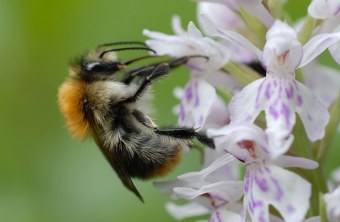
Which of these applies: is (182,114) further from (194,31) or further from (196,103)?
(194,31)

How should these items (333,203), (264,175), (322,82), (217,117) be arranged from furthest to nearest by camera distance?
1. (322,82)
2. (217,117)
3. (264,175)
4. (333,203)

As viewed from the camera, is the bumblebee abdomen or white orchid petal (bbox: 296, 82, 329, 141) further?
the bumblebee abdomen

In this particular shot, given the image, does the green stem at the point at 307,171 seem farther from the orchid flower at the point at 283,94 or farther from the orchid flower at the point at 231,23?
the orchid flower at the point at 231,23

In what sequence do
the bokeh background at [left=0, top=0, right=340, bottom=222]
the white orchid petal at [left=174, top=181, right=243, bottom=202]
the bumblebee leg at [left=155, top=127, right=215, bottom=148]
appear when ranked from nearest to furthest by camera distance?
the white orchid petal at [left=174, top=181, right=243, bottom=202] < the bumblebee leg at [left=155, top=127, right=215, bottom=148] < the bokeh background at [left=0, top=0, right=340, bottom=222]

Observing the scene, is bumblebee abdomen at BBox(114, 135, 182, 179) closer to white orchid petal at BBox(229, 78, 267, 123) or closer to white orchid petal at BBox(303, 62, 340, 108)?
white orchid petal at BBox(229, 78, 267, 123)

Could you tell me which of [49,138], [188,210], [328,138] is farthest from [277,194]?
[49,138]

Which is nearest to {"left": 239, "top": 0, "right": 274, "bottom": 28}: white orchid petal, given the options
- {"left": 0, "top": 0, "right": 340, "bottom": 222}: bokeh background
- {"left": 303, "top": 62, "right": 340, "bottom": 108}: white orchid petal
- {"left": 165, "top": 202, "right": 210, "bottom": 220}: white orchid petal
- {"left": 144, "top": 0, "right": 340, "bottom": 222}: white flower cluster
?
{"left": 144, "top": 0, "right": 340, "bottom": 222}: white flower cluster

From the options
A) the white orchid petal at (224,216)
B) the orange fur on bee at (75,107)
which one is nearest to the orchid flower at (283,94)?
the white orchid petal at (224,216)

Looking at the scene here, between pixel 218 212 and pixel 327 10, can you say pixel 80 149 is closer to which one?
pixel 218 212
